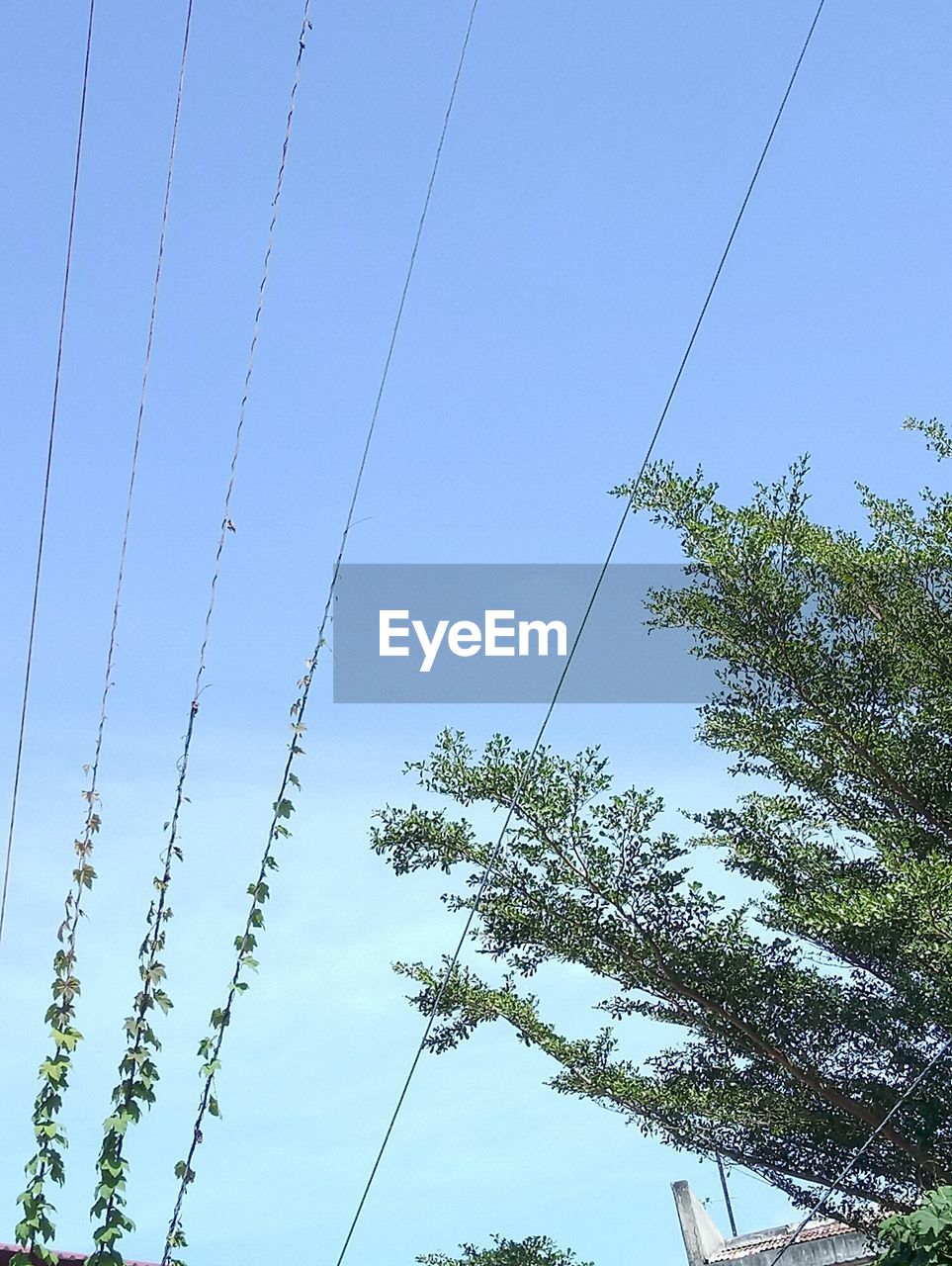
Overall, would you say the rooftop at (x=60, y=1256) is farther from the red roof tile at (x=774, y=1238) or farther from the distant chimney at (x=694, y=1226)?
the distant chimney at (x=694, y=1226)

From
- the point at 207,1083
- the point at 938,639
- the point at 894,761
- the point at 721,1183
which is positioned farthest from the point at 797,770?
the point at 721,1183

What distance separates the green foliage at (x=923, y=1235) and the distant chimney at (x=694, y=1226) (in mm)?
13350

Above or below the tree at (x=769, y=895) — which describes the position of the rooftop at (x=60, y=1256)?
below

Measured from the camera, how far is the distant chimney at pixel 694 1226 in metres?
18.1

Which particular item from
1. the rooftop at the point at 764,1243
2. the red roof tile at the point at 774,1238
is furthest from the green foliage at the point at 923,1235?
the red roof tile at the point at 774,1238

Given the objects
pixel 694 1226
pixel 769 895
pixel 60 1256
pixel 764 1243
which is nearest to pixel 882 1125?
pixel 769 895

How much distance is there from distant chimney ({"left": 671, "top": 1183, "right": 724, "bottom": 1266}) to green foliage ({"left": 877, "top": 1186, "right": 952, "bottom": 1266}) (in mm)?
13350

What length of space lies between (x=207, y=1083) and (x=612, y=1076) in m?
6.03

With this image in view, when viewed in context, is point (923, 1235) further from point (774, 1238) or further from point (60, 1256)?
point (774, 1238)

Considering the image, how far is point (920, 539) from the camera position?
10430 mm

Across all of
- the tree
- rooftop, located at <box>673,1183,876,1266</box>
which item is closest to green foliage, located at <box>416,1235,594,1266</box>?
the tree

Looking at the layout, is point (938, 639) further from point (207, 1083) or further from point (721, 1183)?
point (721, 1183)

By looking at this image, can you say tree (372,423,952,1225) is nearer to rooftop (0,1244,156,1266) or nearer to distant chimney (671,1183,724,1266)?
rooftop (0,1244,156,1266)

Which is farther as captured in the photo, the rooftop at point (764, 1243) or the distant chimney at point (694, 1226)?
the distant chimney at point (694, 1226)
